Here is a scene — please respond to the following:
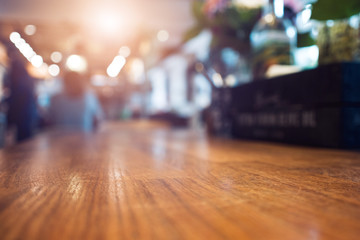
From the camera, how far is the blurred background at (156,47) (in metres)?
0.70

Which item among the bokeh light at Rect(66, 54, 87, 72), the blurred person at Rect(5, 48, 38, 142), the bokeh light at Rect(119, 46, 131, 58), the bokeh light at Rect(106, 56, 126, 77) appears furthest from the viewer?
the bokeh light at Rect(106, 56, 126, 77)

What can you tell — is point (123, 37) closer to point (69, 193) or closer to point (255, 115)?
point (255, 115)

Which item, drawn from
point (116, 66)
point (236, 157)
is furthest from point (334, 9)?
point (116, 66)

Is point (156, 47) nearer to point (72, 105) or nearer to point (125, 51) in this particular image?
point (125, 51)

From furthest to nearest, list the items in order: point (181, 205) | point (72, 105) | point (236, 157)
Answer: point (72, 105) < point (236, 157) < point (181, 205)

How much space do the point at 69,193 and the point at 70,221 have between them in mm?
70

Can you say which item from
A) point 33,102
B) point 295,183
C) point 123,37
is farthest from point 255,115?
point 123,37

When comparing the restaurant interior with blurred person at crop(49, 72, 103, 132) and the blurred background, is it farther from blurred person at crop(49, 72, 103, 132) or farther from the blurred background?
blurred person at crop(49, 72, 103, 132)

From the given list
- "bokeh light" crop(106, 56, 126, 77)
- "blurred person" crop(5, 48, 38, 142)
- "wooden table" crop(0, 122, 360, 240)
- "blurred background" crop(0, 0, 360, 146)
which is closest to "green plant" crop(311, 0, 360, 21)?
"blurred background" crop(0, 0, 360, 146)

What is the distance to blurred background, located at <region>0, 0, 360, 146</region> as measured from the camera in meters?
0.70

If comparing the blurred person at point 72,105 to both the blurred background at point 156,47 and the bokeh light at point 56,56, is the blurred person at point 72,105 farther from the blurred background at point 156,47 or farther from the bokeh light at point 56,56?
the bokeh light at point 56,56

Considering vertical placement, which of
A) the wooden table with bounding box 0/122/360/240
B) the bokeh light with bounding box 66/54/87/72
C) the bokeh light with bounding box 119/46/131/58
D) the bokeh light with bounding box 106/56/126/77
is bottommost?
the wooden table with bounding box 0/122/360/240

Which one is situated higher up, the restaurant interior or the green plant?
the green plant

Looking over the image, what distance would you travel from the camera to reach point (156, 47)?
7406mm
